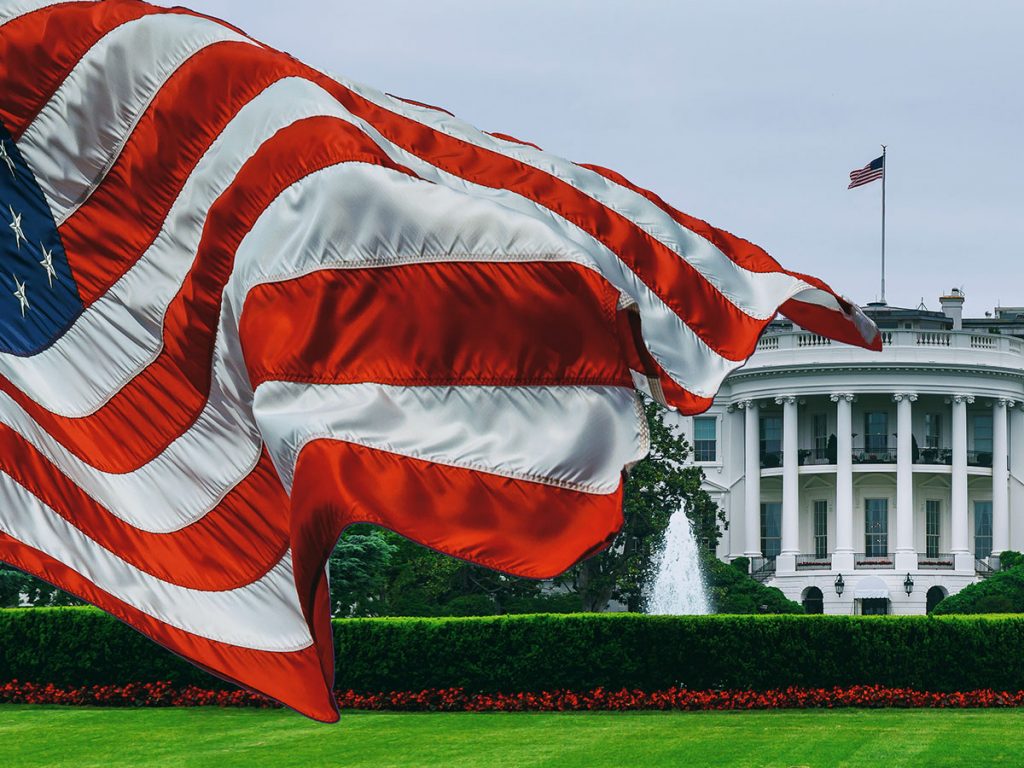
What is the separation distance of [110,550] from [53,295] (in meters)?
1.09

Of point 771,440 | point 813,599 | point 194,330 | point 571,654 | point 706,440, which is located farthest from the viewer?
point 706,440

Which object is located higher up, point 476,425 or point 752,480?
point 752,480

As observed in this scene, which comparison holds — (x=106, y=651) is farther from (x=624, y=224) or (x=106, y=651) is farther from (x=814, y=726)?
(x=624, y=224)

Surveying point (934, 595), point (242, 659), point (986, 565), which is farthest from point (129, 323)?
point (986, 565)

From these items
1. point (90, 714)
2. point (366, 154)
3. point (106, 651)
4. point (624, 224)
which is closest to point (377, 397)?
point (366, 154)

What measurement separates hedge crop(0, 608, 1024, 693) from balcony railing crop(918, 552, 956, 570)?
141ft

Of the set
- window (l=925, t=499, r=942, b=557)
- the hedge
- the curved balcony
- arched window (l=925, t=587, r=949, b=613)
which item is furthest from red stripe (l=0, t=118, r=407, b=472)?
window (l=925, t=499, r=942, b=557)

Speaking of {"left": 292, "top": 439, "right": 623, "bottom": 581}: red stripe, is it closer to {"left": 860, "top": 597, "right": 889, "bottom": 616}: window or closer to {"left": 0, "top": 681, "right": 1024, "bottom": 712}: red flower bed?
{"left": 0, "top": 681, "right": 1024, "bottom": 712}: red flower bed

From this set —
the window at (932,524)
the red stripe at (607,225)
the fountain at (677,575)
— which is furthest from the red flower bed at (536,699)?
the window at (932,524)

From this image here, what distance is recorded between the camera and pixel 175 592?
22.5ft

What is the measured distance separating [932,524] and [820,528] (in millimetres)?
4179

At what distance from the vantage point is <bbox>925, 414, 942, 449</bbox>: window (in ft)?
222

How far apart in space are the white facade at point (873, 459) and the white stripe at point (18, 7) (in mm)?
57009

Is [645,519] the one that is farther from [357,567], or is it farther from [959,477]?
[959,477]
